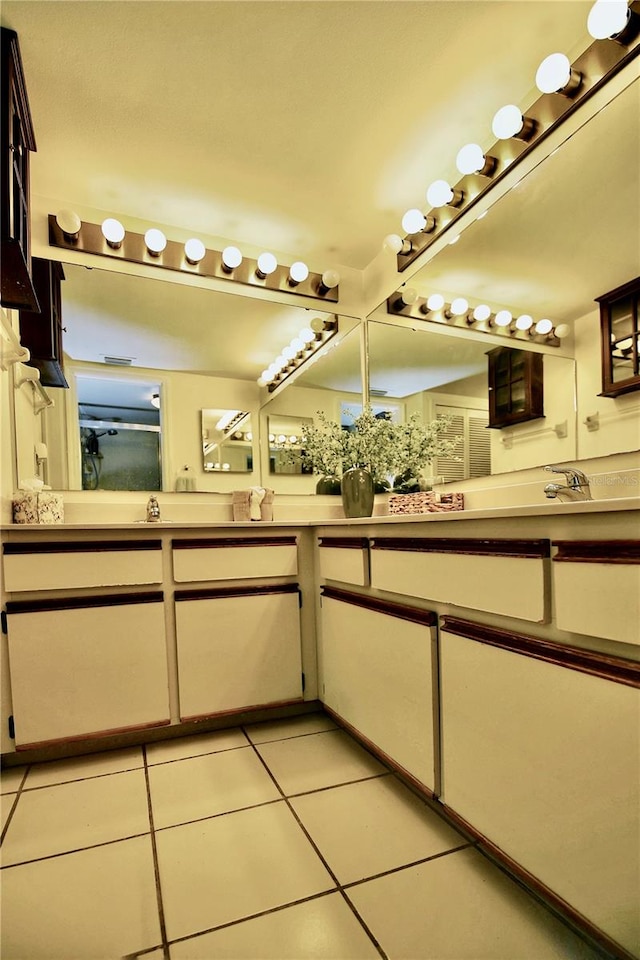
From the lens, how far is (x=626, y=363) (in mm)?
A: 1374

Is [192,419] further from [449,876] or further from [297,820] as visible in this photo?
[449,876]

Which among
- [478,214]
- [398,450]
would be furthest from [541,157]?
[398,450]

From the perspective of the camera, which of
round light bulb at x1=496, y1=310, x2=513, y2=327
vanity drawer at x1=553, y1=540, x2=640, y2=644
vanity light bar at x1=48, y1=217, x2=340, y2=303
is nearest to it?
vanity drawer at x1=553, y1=540, x2=640, y2=644

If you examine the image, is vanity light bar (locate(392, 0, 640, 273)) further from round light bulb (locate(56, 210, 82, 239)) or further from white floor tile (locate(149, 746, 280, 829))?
white floor tile (locate(149, 746, 280, 829))

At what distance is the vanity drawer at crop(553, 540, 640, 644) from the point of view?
78 cm

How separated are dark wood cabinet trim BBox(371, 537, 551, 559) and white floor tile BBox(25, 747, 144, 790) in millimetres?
1249

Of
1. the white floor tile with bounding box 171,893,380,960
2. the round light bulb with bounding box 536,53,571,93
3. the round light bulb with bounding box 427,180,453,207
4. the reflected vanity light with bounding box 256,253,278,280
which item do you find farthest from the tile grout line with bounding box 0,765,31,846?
the round light bulb with bounding box 536,53,571,93

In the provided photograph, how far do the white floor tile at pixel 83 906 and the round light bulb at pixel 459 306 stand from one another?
2.17 metres

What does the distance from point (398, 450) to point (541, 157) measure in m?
1.20

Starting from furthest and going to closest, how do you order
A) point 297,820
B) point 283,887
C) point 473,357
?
point 473,357 < point 297,820 < point 283,887

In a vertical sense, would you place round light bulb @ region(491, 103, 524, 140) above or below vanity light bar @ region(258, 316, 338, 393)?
above

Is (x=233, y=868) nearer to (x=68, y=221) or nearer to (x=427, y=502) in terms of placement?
(x=427, y=502)

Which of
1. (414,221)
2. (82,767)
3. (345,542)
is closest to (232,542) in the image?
(345,542)

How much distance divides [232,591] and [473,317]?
1.53 metres
